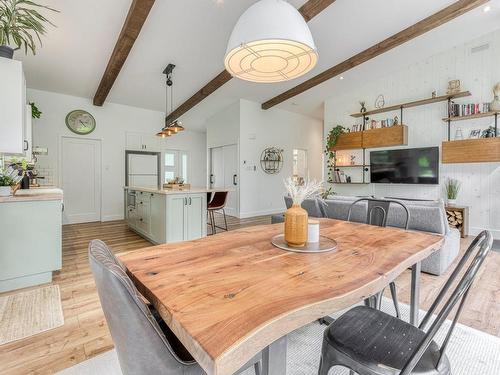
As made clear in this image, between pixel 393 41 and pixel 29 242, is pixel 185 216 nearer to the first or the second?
pixel 29 242

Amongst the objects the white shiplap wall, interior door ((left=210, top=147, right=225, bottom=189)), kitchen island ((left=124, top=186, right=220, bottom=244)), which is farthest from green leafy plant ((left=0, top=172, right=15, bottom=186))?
the white shiplap wall

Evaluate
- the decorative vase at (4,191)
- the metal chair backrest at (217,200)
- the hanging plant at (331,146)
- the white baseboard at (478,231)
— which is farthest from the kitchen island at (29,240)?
the white baseboard at (478,231)

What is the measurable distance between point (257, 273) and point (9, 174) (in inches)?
129

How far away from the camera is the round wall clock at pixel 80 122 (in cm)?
564

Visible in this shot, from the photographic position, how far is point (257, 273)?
0.94m

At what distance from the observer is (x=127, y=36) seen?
3.51 metres

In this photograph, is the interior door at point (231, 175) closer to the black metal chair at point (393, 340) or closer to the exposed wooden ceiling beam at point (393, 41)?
the exposed wooden ceiling beam at point (393, 41)

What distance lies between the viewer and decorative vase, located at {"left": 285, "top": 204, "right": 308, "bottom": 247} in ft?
4.11

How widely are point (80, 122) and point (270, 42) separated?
5.91 metres

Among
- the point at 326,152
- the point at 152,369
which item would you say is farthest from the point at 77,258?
the point at 326,152

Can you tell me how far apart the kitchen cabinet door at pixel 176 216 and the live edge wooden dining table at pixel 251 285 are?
2.38 meters

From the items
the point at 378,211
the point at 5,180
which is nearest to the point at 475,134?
the point at 378,211

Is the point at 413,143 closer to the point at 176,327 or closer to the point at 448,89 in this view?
the point at 448,89

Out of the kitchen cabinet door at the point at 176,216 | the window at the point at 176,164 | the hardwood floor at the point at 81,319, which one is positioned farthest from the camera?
the window at the point at 176,164
